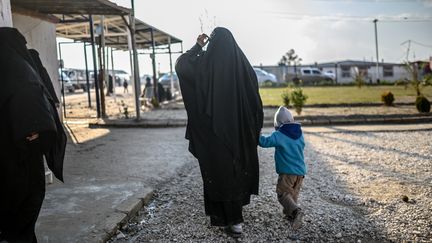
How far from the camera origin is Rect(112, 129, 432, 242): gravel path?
374 cm

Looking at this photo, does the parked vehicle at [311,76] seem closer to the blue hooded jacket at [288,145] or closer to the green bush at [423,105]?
the green bush at [423,105]

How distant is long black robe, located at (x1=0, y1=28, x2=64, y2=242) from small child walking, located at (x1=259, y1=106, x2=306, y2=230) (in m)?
1.91

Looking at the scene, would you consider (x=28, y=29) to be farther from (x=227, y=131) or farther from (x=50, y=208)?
(x=227, y=131)

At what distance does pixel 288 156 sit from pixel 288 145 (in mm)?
104

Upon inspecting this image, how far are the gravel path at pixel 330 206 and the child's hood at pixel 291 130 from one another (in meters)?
0.84

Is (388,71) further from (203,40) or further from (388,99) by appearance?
(203,40)

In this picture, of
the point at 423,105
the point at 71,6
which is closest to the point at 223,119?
the point at 71,6

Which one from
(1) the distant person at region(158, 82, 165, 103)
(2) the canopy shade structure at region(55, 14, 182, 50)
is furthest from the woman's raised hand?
(1) the distant person at region(158, 82, 165, 103)

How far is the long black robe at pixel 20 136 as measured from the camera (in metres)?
2.76

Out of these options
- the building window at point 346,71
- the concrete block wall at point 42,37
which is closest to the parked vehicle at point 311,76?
the building window at point 346,71

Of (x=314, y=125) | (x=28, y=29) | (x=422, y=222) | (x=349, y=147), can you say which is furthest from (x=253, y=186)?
(x=314, y=125)

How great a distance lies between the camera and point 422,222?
3920 millimetres

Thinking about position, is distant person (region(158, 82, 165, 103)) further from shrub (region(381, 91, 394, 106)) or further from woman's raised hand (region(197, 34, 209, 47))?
woman's raised hand (region(197, 34, 209, 47))

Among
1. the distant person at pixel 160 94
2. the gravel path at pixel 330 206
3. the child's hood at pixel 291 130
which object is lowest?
the gravel path at pixel 330 206
